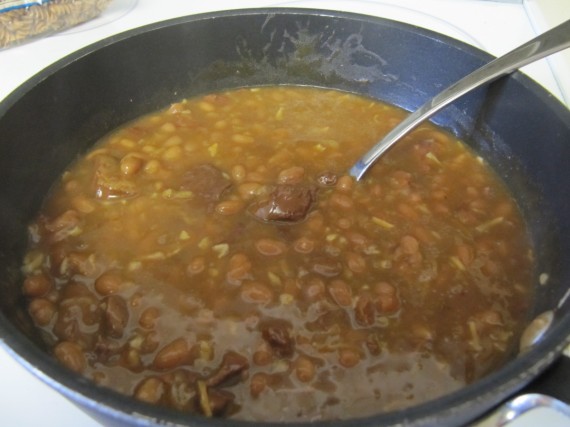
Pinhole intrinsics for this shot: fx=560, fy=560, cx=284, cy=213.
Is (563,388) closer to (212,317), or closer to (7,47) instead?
(212,317)

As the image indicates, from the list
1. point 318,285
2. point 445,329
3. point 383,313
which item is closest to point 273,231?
point 318,285

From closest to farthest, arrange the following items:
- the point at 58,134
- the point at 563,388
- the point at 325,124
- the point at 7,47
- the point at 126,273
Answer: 1. the point at 563,388
2. the point at 126,273
3. the point at 58,134
4. the point at 325,124
5. the point at 7,47

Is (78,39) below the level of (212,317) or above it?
above

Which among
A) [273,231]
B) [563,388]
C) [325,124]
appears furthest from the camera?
[325,124]

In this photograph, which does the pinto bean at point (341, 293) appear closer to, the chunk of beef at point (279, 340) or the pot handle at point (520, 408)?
the chunk of beef at point (279, 340)

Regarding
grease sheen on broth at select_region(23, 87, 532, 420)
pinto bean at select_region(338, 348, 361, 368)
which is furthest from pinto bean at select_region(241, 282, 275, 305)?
pinto bean at select_region(338, 348, 361, 368)

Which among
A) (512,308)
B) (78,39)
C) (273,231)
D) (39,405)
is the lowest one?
(512,308)
